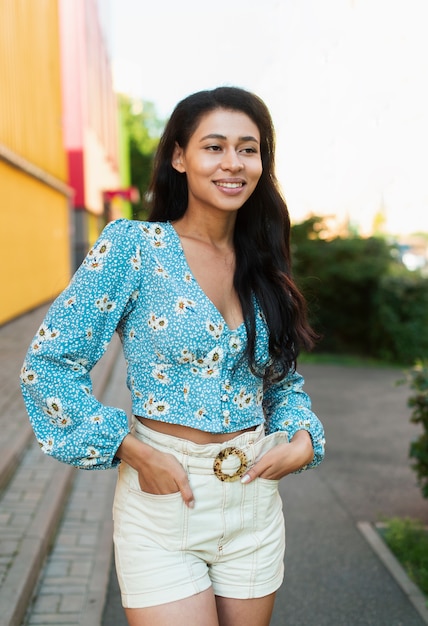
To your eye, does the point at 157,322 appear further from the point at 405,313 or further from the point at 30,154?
the point at 30,154

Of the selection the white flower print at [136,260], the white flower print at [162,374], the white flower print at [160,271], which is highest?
the white flower print at [136,260]

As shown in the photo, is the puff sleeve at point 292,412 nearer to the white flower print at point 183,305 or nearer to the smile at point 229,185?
the white flower print at point 183,305

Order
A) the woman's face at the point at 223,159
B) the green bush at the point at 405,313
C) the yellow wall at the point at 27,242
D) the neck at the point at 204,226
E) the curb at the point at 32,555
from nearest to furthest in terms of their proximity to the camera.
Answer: the woman's face at the point at 223,159, the neck at the point at 204,226, the curb at the point at 32,555, the yellow wall at the point at 27,242, the green bush at the point at 405,313

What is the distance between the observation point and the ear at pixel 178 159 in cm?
205

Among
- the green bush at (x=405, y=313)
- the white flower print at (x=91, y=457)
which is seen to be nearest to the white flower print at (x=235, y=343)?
the white flower print at (x=91, y=457)

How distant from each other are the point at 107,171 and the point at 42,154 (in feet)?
51.1

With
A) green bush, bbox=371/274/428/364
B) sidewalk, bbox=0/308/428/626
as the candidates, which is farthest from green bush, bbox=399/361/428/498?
green bush, bbox=371/274/428/364

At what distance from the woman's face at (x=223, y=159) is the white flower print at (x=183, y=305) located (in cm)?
32

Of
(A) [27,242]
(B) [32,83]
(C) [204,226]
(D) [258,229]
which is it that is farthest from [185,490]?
(B) [32,83]

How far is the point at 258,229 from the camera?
220 centimetres

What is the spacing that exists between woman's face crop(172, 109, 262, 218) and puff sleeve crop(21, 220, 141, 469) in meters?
0.31

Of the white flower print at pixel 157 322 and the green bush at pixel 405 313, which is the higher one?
the white flower print at pixel 157 322

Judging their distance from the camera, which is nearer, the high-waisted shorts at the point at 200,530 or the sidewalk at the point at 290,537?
the high-waisted shorts at the point at 200,530

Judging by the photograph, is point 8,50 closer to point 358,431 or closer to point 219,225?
point 358,431
